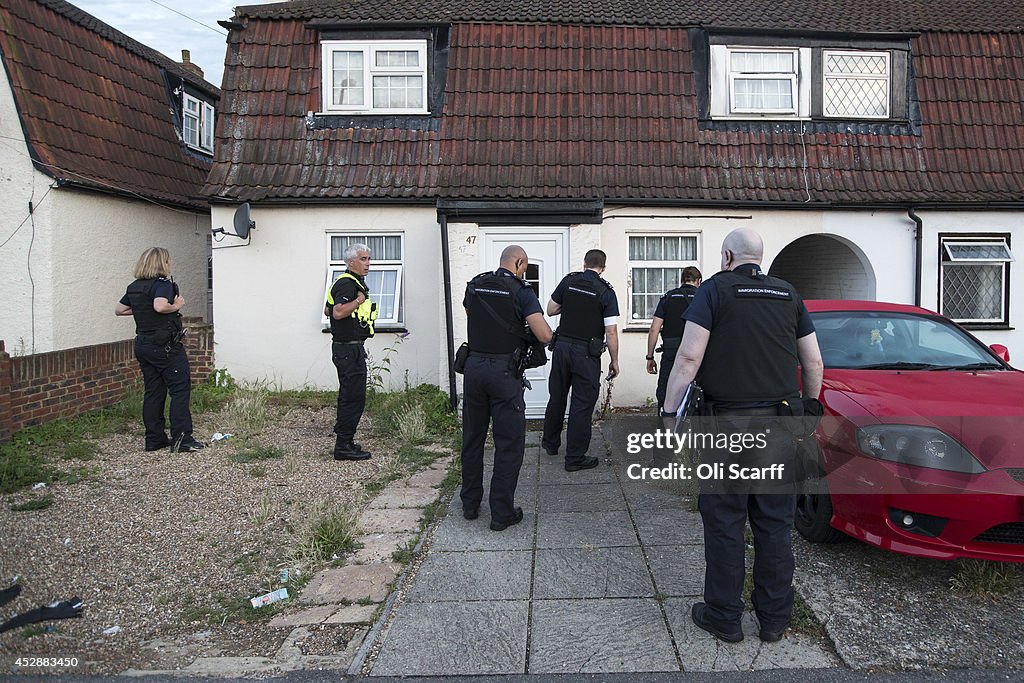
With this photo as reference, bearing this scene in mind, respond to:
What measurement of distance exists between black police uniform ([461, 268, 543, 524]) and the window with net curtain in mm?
5766

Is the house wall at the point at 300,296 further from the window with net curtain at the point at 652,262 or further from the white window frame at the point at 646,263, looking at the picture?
the window with net curtain at the point at 652,262

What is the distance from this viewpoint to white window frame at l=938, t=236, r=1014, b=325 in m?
11.4

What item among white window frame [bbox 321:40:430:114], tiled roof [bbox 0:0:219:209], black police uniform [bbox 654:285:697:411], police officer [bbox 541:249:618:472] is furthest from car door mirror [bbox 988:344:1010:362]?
tiled roof [bbox 0:0:219:209]

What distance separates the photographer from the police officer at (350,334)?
7457 mm

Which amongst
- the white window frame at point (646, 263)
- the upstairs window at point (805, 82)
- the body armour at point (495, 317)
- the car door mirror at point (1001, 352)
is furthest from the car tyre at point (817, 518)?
the upstairs window at point (805, 82)

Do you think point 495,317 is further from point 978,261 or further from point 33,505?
point 978,261

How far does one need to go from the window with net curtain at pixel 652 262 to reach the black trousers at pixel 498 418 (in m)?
5.83

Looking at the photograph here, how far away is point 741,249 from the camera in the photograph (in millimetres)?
4211

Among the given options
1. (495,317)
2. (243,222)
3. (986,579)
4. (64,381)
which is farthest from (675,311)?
(64,381)

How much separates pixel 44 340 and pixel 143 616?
284 inches

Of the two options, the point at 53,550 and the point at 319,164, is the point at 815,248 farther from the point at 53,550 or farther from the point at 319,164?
the point at 53,550

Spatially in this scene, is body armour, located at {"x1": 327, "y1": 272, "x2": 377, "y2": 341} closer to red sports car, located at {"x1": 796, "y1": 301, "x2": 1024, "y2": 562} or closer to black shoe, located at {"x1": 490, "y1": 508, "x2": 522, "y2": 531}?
black shoe, located at {"x1": 490, "y1": 508, "x2": 522, "y2": 531}

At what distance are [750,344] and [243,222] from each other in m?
8.42

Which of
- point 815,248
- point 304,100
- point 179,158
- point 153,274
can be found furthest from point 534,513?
point 179,158
